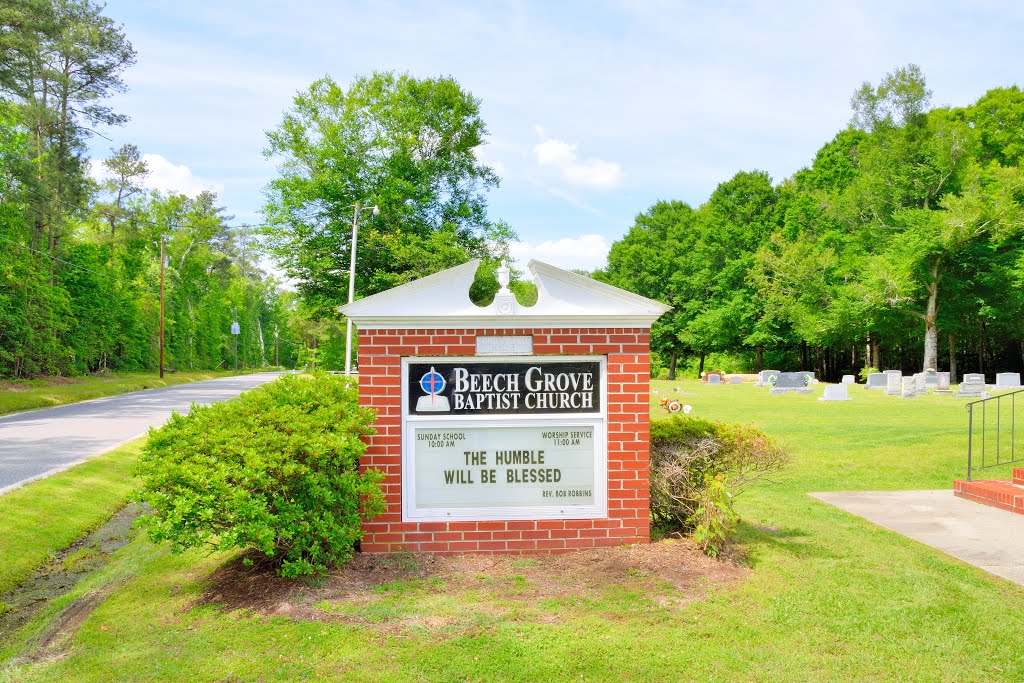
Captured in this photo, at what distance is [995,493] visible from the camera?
8.18m

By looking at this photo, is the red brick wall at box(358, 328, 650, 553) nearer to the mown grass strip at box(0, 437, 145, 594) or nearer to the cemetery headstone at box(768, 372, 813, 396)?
the mown grass strip at box(0, 437, 145, 594)

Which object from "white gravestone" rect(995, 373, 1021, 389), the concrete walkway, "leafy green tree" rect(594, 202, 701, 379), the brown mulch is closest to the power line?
the brown mulch

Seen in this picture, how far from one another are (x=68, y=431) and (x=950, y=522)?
54.4 feet

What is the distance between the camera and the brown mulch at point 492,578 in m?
4.86

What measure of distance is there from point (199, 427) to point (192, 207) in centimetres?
6602

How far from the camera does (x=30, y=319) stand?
1144 inches

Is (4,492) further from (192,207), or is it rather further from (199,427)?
(192,207)

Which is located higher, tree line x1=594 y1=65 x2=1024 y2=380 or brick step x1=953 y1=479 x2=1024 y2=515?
tree line x1=594 y1=65 x2=1024 y2=380

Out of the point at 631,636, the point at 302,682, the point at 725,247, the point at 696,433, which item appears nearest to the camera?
the point at 302,682

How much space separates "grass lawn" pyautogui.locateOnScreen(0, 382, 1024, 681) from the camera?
152 inches

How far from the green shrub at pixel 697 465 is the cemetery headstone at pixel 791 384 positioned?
25136 mm

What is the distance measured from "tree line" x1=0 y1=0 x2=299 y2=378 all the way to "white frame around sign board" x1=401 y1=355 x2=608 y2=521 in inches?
1097

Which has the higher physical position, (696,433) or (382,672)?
(696,433)

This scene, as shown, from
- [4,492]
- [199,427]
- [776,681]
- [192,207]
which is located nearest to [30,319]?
[4,492]
